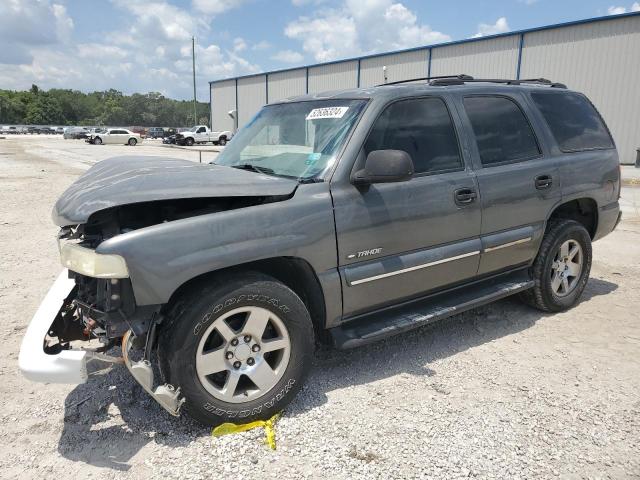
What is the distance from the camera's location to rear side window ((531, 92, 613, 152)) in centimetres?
440

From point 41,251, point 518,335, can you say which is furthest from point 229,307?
point 41,251

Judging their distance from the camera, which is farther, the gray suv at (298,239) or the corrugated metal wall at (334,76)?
the corrugated metal wall at (334,76)

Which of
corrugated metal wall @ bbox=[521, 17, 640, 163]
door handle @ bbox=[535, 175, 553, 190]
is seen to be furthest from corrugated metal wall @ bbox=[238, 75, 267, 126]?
door handle @ bbox=[535, 175, 553, 190]

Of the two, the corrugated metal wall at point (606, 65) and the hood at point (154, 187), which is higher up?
the corrugated metal wall at point (606, 65)

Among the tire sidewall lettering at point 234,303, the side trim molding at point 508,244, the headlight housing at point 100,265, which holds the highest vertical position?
the headlight housing at point 100,265

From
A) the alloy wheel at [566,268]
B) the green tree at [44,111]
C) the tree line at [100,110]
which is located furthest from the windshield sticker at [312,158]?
the green tree at [44,111]

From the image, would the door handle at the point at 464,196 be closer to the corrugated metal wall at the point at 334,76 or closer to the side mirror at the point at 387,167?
the side mirror at the point at 387,167

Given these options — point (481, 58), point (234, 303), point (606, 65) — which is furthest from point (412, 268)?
point (481, 58)

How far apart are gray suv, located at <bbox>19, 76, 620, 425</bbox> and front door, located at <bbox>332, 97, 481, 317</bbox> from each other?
0.01m

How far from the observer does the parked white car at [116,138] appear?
46062 millimetres

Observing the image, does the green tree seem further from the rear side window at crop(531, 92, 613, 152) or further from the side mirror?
the side mirror

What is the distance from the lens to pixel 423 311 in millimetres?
3543

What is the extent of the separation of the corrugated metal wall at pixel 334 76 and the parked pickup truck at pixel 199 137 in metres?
10.4

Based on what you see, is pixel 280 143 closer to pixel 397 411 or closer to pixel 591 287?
pixel 397 411
